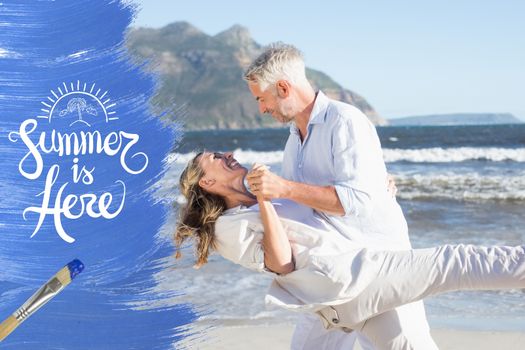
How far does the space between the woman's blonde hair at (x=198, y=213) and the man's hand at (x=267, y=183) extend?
33cm

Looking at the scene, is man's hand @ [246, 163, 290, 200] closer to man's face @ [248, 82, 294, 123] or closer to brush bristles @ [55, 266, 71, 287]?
man's face @ [248, 82, 294, 123]

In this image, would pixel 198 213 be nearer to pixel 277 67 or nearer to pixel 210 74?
Result: pixel 277 67

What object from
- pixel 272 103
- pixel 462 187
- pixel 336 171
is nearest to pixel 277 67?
pixel 272 103

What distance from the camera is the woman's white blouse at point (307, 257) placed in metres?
2.34

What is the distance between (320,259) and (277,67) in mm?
606

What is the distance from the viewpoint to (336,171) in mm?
2357


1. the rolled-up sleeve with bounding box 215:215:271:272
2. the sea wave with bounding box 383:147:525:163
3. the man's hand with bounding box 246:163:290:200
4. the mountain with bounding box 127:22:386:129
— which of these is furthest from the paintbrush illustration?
the mountain with bounding box 127:22:386:129

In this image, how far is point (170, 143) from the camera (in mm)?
4992

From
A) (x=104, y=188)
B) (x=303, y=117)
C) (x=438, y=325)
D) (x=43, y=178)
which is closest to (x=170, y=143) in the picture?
(x=104, y=188)

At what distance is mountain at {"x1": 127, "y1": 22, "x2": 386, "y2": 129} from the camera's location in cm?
6088

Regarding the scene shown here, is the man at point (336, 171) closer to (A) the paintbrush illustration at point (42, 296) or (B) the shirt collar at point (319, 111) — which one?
(B) the shirt collar at point (319, 111)

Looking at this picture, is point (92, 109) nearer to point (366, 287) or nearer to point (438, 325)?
point (438, 325)

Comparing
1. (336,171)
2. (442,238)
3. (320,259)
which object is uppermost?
(336,171)

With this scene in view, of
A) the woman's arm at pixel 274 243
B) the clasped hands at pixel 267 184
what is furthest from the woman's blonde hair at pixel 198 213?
the clasped hands at pixel 267 184
